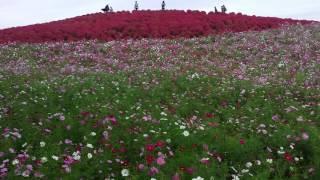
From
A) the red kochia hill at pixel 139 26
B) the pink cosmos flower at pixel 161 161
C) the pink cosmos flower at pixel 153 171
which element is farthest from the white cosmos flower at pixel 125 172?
the red kochia hill at pixel 139 26

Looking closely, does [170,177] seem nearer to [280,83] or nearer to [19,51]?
[280,83]

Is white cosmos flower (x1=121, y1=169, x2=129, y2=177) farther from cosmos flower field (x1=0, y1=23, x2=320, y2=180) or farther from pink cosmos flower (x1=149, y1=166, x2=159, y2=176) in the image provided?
pink cosmos flower (x1=149, y1=166, x2=159, y2=176)

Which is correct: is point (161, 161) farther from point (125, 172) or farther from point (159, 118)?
point (159, 118)

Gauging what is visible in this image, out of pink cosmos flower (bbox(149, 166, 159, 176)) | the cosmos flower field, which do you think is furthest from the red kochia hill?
pink cosmos flower (bbox(149, 166, 159, 176))

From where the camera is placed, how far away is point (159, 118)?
12.1 meters

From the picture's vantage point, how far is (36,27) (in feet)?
112

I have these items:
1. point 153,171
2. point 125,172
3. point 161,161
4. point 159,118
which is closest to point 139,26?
point 159,118

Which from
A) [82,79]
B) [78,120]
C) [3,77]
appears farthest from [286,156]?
[3,77]

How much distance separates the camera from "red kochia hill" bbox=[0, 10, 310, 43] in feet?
102

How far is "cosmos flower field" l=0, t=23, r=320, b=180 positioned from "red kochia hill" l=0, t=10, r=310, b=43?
318 inches

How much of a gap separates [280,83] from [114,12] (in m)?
24.6

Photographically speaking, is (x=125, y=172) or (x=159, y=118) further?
(x=159, y=118)

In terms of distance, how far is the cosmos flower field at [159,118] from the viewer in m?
9.45

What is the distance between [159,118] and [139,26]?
2182 centimetres
